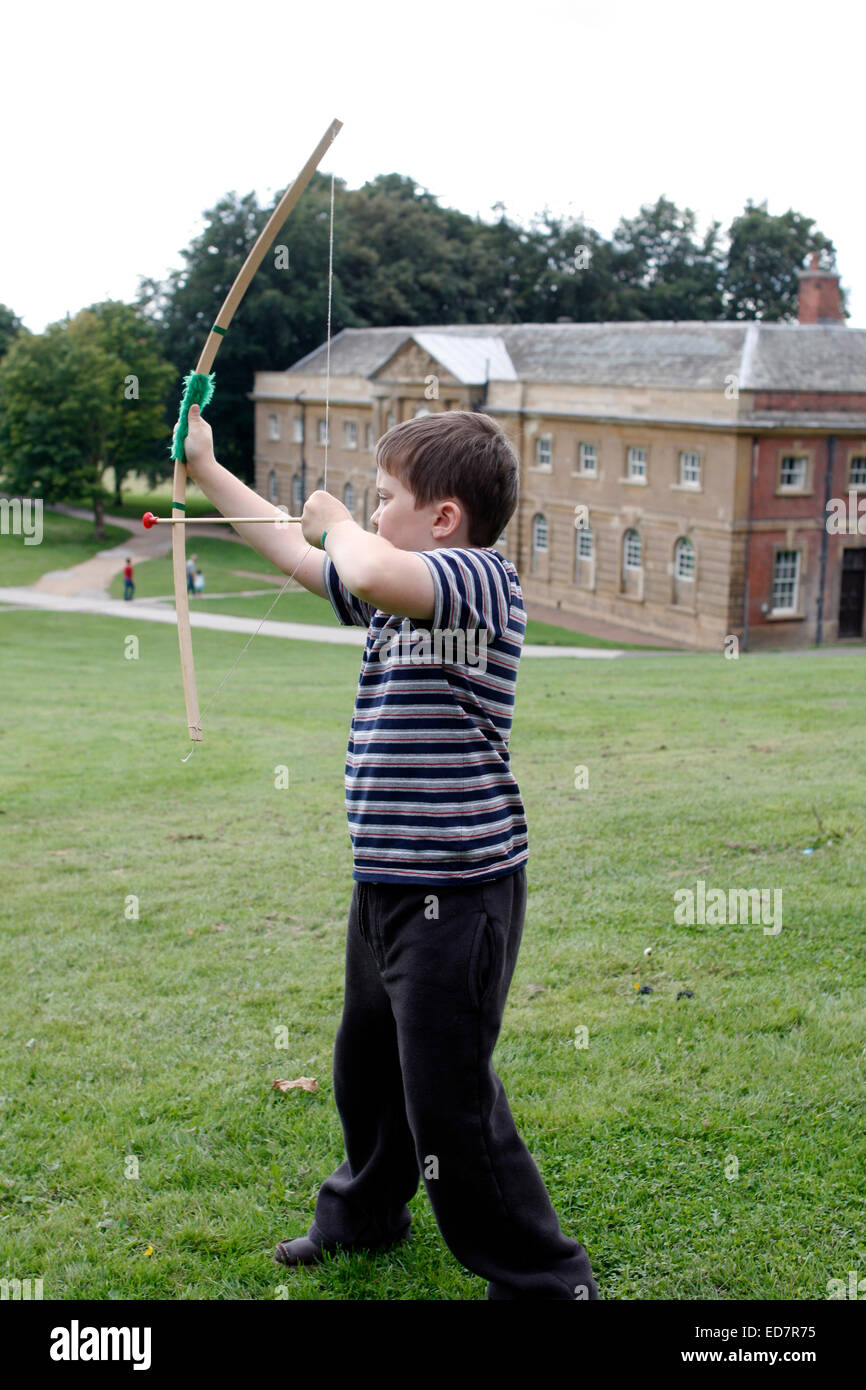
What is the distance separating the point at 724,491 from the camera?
36.5m

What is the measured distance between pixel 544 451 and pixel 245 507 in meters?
41.7

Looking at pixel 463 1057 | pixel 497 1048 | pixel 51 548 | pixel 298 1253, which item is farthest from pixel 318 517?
pixel 51 548

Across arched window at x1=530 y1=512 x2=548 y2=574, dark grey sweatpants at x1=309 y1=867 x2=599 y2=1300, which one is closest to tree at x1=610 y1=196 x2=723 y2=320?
arched window at x1=530 y1=512 x2=548 y2=574

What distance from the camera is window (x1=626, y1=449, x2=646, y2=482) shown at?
39.8m

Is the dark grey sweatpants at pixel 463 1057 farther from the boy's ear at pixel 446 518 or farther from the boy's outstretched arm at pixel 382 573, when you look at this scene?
the boy's ear at pixel 446 518

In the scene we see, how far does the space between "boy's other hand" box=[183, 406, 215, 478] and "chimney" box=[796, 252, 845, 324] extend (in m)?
44.0

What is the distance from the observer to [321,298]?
60188 mm

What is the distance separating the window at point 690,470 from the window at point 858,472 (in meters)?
4.57

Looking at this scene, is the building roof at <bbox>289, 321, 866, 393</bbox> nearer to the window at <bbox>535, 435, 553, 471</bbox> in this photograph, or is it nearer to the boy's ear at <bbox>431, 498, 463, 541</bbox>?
Answer: the window at <bbox>535, 435, 553, 471</bbox>

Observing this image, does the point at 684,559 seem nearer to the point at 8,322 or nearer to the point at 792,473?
the point at 792,473

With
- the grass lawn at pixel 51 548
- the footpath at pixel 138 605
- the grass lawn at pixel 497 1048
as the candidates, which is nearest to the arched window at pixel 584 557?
the footpath at pixel 138 605

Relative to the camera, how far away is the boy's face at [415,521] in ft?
10.4
